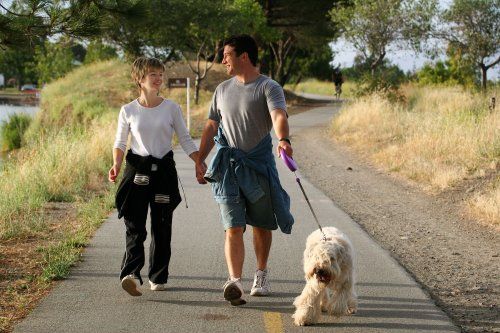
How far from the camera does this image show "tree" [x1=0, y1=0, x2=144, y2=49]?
27.0ft

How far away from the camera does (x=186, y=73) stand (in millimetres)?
48219

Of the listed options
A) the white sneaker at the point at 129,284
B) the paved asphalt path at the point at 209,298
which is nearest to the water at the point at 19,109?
the paved asphalt path at the point at 209,298

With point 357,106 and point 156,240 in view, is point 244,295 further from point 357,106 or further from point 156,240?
point 357,106

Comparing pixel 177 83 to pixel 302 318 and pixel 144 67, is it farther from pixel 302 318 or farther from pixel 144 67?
pixel 302 318

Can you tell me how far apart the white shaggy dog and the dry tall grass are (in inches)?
199

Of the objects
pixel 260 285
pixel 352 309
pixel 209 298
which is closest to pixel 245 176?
pixel 260 285

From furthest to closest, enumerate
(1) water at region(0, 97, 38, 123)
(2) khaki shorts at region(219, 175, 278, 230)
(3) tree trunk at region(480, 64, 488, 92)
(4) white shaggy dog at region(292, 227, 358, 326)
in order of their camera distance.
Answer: (1) water at region(0, 97, 38, 123), (3) tree trunk at region(480, 64, 488, 92), (2) khaki shorts at region(219, 175, 278, 230), (4) white shaggy dog at region(292, 227, 358, 326)

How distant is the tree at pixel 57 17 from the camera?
8242 millimetres

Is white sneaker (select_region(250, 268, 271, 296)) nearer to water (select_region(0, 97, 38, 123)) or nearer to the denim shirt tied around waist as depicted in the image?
the denim shirt tied around waist

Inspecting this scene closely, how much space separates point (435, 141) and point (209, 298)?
37.8 feet

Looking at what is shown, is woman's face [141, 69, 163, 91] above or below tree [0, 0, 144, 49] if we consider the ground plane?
below

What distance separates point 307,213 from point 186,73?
3775 cm

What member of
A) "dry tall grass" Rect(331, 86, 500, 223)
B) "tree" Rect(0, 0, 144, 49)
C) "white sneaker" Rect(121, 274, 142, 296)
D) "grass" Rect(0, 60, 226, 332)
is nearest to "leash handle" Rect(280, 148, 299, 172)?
"white sneaker" Rect(121, 274, 142, 296)

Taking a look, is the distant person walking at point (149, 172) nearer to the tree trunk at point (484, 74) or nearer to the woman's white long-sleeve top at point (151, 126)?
the woman's white long-sleeve top at point (151, 126)
